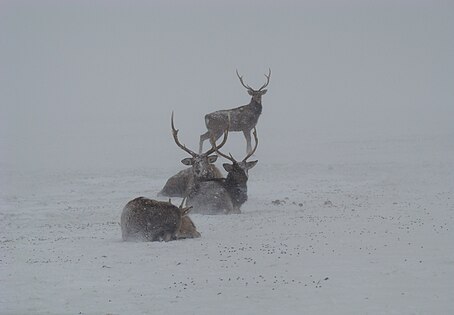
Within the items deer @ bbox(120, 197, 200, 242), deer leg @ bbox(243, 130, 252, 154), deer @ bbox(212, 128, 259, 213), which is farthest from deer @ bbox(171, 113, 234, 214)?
deer leg @ bbox(243, 130, 252, 154)

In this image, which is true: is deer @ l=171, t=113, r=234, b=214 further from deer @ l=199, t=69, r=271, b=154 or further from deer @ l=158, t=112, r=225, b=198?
deer @ l=199, t=69, r=271, b=154

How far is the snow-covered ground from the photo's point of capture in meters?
7.00

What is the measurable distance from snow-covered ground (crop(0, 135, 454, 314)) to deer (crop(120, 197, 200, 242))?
0.21 m

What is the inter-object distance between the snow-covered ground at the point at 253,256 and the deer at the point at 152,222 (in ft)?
0.70

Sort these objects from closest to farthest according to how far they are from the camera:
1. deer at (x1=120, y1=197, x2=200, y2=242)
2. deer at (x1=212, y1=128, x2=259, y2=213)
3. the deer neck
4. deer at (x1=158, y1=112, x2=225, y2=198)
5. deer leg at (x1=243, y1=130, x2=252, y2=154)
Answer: deer at (x1=120, y1=197, x2=200, y2=242), deer at (x1=212, y1=128, x2=259, y2=213), deer at (x1=158, y1=112, x2=225, y2=198), deer leg at (x1=243, y1=130, x2=252, y2=154), the deer neck

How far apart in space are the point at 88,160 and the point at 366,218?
534 inches

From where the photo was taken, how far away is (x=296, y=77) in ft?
325

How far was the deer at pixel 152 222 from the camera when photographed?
9945 mm

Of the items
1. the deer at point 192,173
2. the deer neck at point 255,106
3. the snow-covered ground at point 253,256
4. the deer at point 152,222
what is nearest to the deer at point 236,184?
the snow-covered ground at point 253,256

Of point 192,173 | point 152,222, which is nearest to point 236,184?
point 192,173

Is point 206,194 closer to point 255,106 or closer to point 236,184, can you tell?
point 236,184

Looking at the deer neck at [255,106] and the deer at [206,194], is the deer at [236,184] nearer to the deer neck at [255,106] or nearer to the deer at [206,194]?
the deer at [206,194]

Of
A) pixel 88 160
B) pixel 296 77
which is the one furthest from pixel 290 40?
pixel 88 160

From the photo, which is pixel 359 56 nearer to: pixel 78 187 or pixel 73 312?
pixel 78 187
